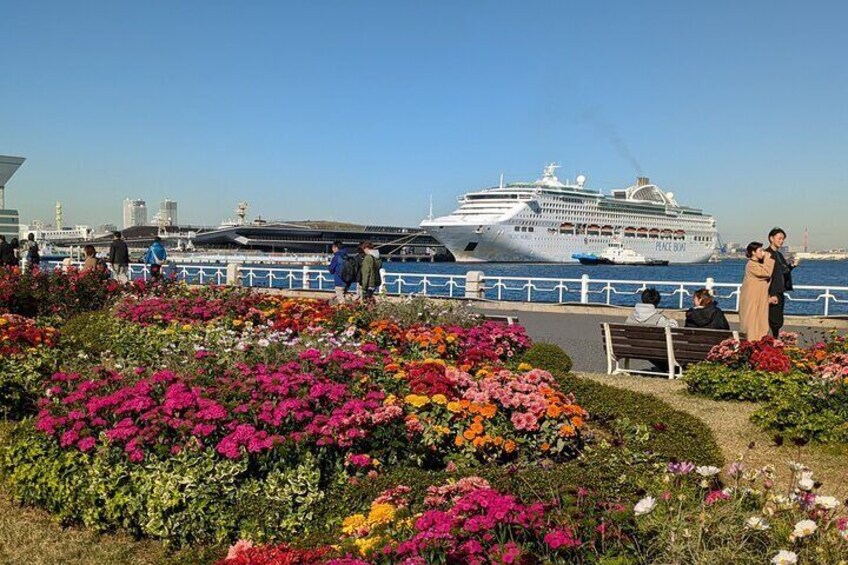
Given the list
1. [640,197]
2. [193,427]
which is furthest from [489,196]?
[193,427]

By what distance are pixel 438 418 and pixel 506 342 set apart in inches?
144

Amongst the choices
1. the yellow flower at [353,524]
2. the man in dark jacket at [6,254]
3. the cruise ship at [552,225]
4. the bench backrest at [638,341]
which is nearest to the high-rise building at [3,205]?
the man in dark jacket at [6,254]

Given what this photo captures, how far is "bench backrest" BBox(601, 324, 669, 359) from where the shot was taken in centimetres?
870

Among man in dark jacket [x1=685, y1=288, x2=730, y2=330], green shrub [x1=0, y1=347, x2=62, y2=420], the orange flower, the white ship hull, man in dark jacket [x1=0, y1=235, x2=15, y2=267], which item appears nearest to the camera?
the orange flower

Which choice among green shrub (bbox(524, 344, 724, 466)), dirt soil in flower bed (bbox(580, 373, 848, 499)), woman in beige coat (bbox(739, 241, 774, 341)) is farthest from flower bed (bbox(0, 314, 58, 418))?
woman in beige coat (bbox(739, 241, 774, 341))

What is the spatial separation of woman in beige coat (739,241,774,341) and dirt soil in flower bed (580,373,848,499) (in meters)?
1.32

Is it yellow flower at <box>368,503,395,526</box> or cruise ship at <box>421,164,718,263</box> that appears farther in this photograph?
cruise ship at <box>421,164,718,263</box>

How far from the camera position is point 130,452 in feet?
14.0

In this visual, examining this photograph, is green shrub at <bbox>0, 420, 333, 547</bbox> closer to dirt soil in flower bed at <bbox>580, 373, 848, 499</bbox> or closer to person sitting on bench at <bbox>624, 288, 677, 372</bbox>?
dirt soil in flower bed at <bbox>580, 373, 848, 499</bbox>

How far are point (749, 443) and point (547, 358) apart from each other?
11.6 ft

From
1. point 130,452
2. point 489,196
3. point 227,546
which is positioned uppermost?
point 489,196

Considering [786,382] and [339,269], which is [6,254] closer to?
[339,269]

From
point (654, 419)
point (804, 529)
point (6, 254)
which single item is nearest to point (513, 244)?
point (6, 254)

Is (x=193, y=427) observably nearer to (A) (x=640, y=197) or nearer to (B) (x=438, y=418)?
(B) (x=438, y=418)
